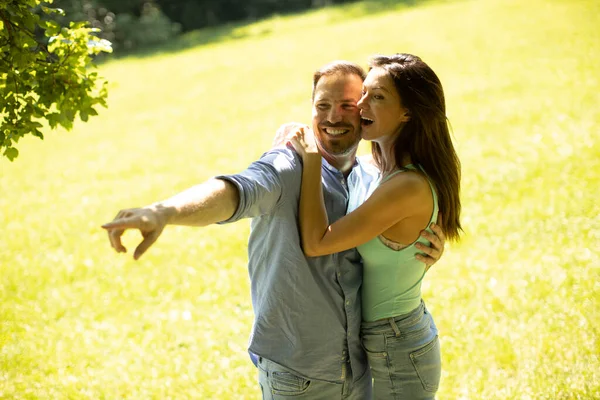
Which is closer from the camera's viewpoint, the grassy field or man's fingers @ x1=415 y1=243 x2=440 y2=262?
man's fingers @ x1=415 y1=243 x2=440 y2=262

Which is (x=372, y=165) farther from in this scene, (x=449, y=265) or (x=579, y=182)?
(x=579, y=182)

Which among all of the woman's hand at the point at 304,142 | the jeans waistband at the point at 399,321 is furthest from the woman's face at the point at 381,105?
the jeans waistband at the point at 399,321

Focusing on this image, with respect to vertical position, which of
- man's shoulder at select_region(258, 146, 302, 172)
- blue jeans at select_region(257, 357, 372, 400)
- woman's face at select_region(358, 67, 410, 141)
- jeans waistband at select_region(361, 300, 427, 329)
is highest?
woman's face at select_region(358, 67, 410, 141)

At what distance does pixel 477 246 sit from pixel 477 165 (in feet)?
9.63

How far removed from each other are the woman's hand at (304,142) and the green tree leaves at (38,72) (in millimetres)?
1363

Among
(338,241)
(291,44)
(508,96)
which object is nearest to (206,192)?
(338,241)

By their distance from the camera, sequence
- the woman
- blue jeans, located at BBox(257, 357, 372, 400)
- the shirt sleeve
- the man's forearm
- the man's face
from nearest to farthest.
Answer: the man's forearm, the shirt sleeve, blue jeans, located at BBox(257, 357, 372, 400), the woman, the man's face

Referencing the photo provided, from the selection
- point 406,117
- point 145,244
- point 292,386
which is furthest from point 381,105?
point 145,244

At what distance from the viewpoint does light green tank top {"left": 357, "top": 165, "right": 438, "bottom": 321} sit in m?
3.40

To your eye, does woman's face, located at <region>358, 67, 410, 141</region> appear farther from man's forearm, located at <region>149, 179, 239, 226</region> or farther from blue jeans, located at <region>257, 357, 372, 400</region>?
blue jeans, located at <region>257, 357, 372, 400</region>

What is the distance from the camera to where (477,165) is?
35.5ft

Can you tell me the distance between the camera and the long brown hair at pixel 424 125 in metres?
3.38

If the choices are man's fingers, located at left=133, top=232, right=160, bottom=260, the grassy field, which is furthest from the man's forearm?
the grassy field

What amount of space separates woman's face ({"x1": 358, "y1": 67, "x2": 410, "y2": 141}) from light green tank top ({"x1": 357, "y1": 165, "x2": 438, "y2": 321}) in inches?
10.1
